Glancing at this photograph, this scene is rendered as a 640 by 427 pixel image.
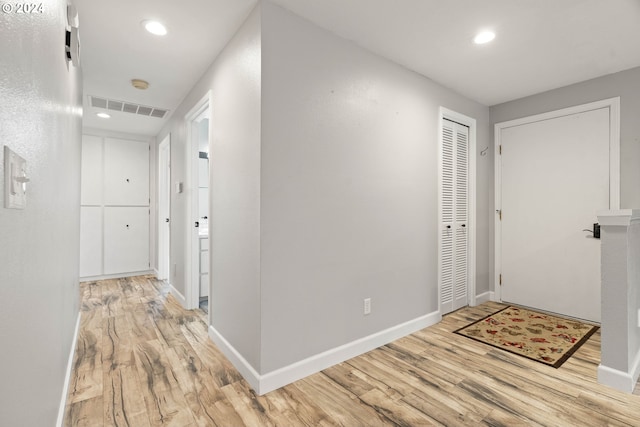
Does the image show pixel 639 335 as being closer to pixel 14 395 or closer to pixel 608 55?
pixel 608 55

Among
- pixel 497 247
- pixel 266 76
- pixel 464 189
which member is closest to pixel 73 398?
pixel 266 76

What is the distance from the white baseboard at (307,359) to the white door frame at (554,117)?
1691mm

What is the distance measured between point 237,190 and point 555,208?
3492mm

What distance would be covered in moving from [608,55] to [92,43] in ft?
14.7

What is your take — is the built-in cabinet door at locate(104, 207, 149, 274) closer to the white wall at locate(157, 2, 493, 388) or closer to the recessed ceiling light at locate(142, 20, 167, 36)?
the white wall at locate(157, 2, 493, 388)

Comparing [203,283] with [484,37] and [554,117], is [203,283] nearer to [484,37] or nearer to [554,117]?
[484,37]

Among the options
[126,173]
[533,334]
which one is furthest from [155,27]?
[533,334]

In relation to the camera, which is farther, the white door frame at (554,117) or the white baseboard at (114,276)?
the white baseboard at (114,276)

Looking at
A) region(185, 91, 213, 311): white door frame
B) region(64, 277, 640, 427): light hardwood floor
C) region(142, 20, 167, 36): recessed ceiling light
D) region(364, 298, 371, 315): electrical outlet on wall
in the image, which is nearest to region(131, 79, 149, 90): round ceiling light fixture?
region(185, 91, 213, 311): white door frame

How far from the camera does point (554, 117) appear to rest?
136 inches

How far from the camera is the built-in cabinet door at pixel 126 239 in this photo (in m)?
5.15

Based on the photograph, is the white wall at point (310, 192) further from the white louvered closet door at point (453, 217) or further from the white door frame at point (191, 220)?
the white door frame at point (191, 220)

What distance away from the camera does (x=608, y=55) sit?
273cm

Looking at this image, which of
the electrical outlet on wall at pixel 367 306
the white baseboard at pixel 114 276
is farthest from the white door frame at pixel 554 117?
the white baseboard at pixel 114 276
